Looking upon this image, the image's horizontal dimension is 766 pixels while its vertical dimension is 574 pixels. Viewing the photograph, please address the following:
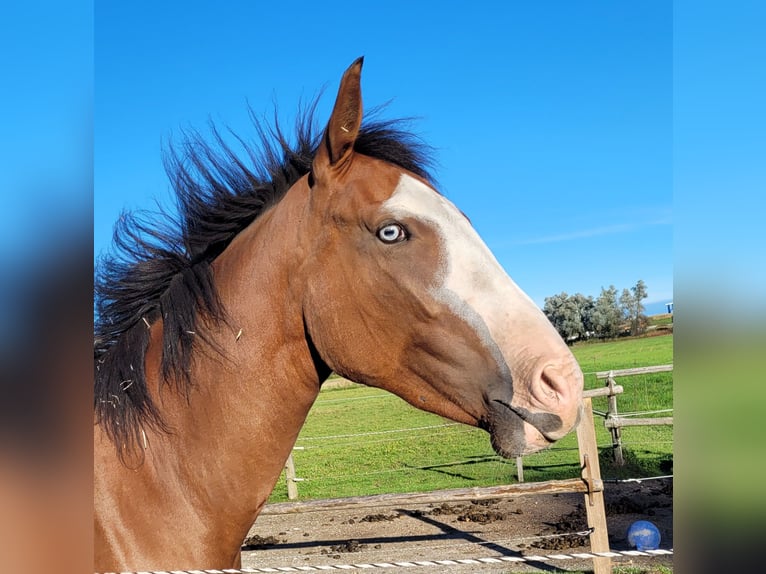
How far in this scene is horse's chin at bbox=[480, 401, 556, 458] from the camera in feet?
5.64

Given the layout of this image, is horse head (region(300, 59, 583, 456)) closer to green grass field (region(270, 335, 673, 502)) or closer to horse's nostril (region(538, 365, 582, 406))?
horse's nostril (region(538, 365, 582, 406))

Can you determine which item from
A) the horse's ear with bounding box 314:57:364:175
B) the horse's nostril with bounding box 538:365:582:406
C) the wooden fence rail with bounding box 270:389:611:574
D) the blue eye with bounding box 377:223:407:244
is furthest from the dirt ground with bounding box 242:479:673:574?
the horse's ear with bounding box 314:57:364:175

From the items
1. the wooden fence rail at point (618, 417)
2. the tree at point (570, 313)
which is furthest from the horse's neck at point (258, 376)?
the tree at point (570, 313)

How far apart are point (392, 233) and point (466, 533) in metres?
7.94

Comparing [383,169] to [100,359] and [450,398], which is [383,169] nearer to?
[450,398]

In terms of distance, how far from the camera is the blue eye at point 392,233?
191 centimetres

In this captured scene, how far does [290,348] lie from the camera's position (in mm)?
1996

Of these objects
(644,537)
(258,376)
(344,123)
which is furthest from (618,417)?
(344,123)

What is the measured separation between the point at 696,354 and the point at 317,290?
123 centimetres

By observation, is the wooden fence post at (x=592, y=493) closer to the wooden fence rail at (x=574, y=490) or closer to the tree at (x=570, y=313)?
the wooden fence rail at (x=574, y=490)

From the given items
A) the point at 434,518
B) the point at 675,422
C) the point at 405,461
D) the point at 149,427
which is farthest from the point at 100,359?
the point at 405,461

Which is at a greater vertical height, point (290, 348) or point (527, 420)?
A: point (290, 348)

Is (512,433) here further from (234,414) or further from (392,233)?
(234,414)

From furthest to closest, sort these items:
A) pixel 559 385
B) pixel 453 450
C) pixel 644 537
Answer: pixel 453 450, pixel 644 537, pixel 559 385
